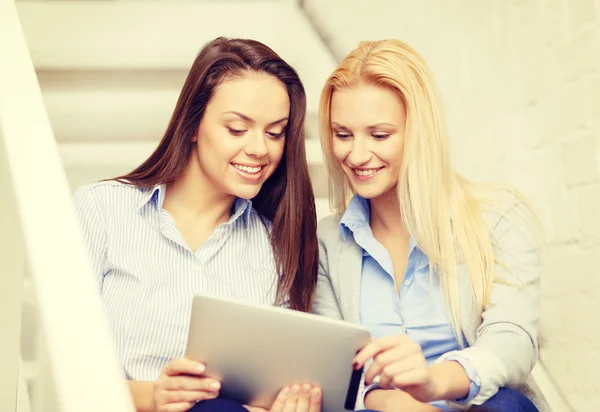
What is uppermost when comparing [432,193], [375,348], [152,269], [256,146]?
[256,146]

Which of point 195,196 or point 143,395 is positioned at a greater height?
point 195,196

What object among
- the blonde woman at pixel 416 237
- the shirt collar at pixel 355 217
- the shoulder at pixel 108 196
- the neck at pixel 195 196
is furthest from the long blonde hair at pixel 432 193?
the shoulder at pixel 108 196

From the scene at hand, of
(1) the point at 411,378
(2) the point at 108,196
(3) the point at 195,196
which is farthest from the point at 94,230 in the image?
(1) the point at 411,378

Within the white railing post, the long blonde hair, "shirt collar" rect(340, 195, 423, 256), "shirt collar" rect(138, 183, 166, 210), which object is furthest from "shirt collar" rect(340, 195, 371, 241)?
the white railing post

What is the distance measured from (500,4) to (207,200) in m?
0.89

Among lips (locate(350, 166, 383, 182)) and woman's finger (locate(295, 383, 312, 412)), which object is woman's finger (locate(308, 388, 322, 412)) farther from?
lips (locate(350, 166, 383, 182))

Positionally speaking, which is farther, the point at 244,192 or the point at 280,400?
the point at 244,192

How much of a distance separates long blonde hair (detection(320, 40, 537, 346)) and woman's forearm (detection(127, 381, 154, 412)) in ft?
1.70

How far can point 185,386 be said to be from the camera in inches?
40.3

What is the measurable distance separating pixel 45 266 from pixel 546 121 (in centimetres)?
128

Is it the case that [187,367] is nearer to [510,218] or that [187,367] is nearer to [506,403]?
[506,403]

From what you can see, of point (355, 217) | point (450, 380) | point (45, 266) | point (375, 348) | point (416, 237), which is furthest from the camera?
point (355, 217)

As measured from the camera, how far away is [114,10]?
187 cm

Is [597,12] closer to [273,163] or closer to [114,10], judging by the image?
[273,163]
